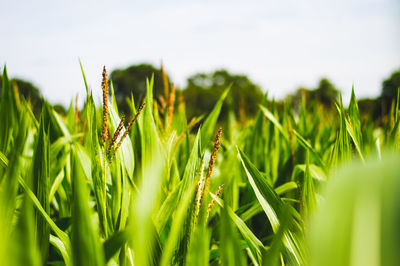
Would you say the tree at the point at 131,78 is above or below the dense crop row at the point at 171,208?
above

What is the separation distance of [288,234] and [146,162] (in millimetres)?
408

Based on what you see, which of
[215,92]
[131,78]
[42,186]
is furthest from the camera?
[215,92]

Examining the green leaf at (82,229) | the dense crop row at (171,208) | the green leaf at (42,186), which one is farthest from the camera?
the green leaf at (42,186)

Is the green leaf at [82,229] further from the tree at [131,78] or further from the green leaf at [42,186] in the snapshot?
the tree at [131,78]

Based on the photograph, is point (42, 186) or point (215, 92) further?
point (215, 92)

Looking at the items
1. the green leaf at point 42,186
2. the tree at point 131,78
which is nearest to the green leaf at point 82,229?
the green leaf at point 42,186

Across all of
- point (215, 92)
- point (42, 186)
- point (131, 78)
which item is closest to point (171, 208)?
point (42, 186)

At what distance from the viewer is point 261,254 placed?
0.66m

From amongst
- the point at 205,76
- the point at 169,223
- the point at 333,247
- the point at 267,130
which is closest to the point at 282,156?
the point at 267,130

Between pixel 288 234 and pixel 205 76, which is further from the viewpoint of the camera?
pixel 205 76

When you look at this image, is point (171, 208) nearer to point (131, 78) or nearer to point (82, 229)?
point (82, 229)

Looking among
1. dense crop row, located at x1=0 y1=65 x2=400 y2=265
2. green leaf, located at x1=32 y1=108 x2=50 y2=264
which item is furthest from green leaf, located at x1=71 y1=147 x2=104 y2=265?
green leaf, located at x1=32 y1=108 x2=50 y2=264

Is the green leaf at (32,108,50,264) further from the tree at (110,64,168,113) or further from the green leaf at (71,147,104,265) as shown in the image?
the tree at (110,64,168,113)

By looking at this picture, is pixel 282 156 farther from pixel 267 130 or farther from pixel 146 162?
pixel 146 162
